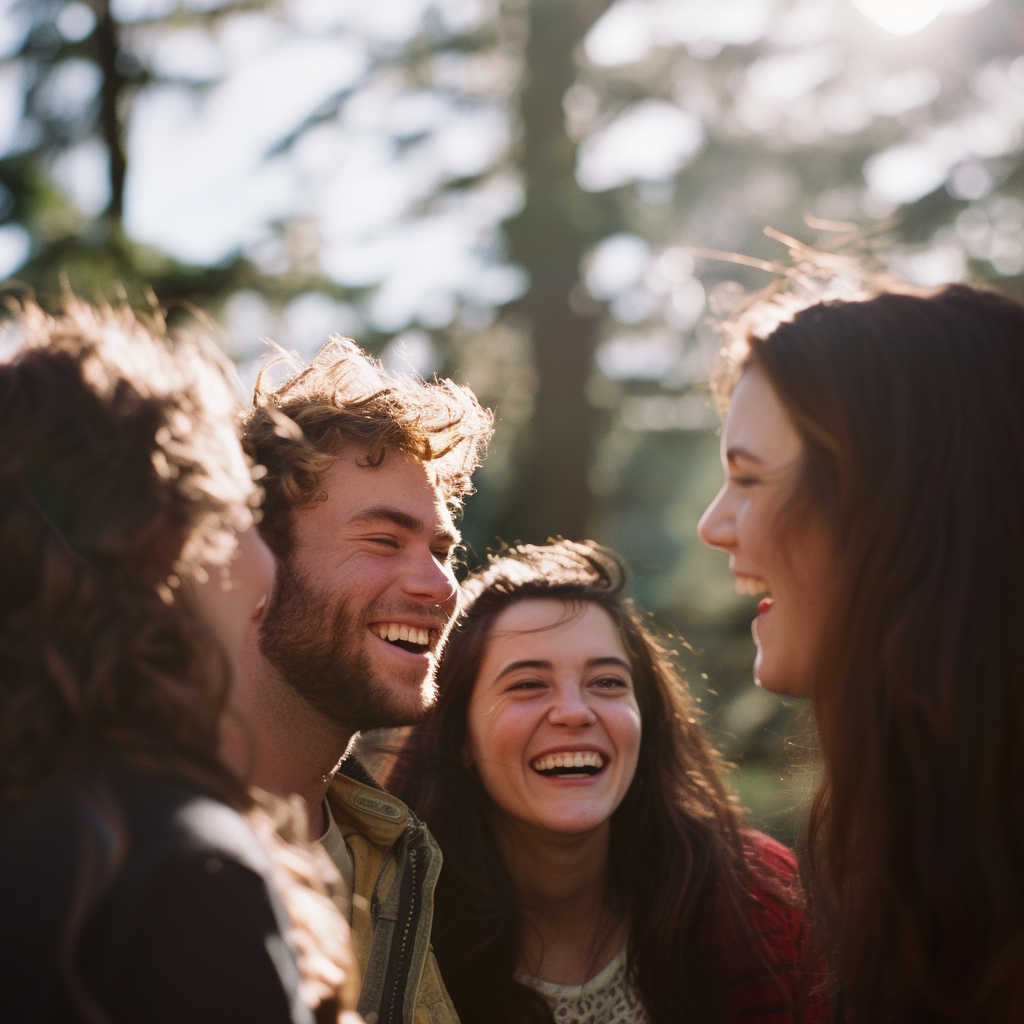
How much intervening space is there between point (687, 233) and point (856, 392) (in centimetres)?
749

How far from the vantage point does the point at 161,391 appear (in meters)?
1.50

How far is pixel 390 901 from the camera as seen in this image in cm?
284

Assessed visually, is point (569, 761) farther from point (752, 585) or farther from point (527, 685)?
point (752, 585)

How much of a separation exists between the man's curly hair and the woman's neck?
133cm

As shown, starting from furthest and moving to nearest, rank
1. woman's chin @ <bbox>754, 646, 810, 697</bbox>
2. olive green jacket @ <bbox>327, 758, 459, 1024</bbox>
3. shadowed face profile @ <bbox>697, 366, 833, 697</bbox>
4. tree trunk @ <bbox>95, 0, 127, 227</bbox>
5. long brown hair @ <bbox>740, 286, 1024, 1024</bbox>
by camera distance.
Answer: tree trunk @ <bbox>95, 0, 127, 227</bbox> → olive green jacket @ <bbox>327, 758, 459, 1024</bbox> → woman's chin @ <bbox>754, 646, 810, 697</bbox> → shadowed face profile @ <bbox>697, 366, 833, 697</bbox> → long brown hair @ <bbox>740, 286, 1024, 1024</bbox>

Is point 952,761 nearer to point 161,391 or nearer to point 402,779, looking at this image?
point 161,391

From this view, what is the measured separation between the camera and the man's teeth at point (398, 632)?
10.5ft

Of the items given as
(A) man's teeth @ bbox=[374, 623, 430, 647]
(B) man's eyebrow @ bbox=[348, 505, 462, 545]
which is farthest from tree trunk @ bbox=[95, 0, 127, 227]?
(A) man's teeth @ bbox=[374, 623, 430, 647]

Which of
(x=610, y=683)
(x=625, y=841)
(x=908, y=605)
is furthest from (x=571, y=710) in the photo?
(x=908, y=605)

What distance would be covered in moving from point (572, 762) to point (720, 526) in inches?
53.6

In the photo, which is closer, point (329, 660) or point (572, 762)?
point (329, 660)

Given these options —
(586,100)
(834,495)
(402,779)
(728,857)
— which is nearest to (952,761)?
(834,495)

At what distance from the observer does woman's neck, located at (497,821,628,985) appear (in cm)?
320

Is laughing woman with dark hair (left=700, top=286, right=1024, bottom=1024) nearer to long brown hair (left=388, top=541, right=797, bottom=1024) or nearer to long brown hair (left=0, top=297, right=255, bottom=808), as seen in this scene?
long brown hair (left=388, top=541, right=797, bottom=1024)
